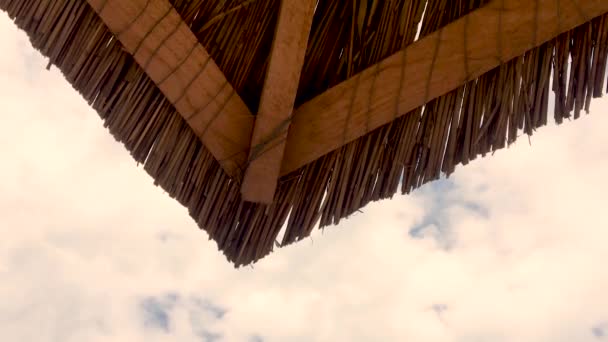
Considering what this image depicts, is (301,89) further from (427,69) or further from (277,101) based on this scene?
(427,69)

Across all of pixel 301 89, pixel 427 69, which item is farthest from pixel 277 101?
pixel 427 69

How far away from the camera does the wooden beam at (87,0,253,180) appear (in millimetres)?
1722

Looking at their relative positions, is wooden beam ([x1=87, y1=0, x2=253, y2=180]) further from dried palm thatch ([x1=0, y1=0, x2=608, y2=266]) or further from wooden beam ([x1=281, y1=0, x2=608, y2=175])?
wooden beam ([x1=281, y1=0, x2=608, y2=175])

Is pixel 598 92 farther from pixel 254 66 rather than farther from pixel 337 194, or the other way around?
pixel 254 66

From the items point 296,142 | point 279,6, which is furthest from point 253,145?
point 279,6

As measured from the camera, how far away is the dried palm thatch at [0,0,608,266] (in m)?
1.73

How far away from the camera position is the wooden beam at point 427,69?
1713 millimetres

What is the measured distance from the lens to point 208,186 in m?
1.87

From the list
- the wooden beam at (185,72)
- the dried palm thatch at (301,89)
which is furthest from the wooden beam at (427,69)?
the wooden beam at (185,72)

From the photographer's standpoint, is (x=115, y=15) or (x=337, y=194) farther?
(x=337, y=194)

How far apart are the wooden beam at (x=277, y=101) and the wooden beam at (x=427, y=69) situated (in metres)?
0.06

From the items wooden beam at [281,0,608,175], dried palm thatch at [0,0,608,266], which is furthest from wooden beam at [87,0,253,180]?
wooden beam at [281,0,608,175]

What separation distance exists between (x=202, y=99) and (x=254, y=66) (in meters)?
0.20

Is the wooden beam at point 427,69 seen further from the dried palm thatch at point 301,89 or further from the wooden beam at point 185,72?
the wooden beam at point 185,72
